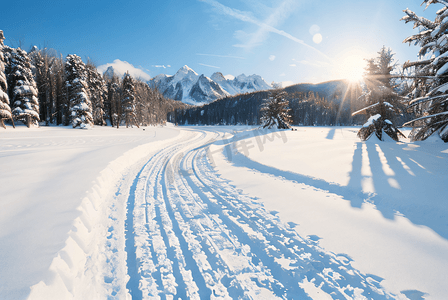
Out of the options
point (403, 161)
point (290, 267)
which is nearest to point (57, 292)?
point (290, 267)

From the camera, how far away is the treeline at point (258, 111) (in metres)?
87.1

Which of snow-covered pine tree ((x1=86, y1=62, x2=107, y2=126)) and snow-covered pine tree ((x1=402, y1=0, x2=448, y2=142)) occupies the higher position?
snow-covered pine tree ((x1=86, y1=62, x2=107, y2=126))

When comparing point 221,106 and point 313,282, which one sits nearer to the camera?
point 313,282

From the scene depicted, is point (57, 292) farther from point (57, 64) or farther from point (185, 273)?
point (57, 64)

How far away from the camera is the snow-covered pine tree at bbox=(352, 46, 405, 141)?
12.7 meters

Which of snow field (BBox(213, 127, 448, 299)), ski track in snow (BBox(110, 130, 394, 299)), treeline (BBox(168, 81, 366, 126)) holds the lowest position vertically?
ski track in snow (BBox(110, 130, 394, 299))

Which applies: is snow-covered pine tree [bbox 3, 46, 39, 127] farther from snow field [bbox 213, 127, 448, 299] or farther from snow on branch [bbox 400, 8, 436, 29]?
snow on branch [bbox 400, 8, 436, 29]

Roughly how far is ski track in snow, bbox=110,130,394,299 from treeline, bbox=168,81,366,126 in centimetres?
6763

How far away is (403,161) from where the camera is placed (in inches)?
→ 274

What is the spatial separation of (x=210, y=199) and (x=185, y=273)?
2487 millimetres

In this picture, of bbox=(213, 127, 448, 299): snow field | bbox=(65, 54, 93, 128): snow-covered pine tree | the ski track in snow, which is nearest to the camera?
the ski track in snow

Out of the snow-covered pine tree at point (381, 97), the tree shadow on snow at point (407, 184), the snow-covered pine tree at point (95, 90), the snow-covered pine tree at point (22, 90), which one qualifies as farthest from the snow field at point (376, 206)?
the snow-covered pine tree at point (95, 90)

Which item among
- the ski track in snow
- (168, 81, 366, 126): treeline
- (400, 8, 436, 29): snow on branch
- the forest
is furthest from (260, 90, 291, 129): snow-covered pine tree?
(168, 81, 366, 126): treeline

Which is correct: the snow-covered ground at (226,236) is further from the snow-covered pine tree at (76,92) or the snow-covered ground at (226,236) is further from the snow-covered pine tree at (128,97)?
the snow-covered pine tree at (128,97)
